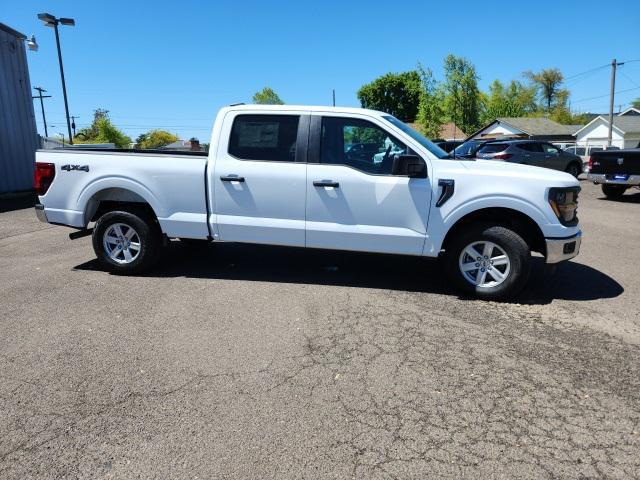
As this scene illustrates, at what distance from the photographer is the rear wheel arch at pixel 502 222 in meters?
5.11

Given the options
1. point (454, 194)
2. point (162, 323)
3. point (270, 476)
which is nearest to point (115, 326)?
Result: point (162, 323)

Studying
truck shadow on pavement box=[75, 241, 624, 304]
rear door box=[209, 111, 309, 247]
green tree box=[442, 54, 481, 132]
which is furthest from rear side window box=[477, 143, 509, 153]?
green tree box=[442, 54, 481, 132]

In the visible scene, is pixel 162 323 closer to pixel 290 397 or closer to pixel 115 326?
pixel 115 326

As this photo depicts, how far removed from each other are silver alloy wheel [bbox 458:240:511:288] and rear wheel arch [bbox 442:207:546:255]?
0.22 m

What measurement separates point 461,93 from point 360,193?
51.4 metres

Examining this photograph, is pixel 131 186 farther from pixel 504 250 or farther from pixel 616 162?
pixel 616 162

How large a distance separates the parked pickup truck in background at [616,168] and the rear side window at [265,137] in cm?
1127

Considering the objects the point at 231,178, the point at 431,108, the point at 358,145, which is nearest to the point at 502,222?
the point at 358,145

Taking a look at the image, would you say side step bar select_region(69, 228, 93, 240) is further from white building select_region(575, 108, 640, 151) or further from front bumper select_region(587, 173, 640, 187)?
white building select_region(575, 108, 640, 151)

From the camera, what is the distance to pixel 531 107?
8544 cm

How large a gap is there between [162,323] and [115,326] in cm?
42

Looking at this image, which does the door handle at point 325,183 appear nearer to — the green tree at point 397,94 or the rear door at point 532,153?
the rear door at point 532,153

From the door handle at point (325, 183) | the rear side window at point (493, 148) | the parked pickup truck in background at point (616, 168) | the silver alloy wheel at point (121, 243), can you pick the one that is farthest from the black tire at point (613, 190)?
the silver alloy wheel at point (121, 243)

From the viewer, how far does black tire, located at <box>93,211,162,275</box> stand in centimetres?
580
